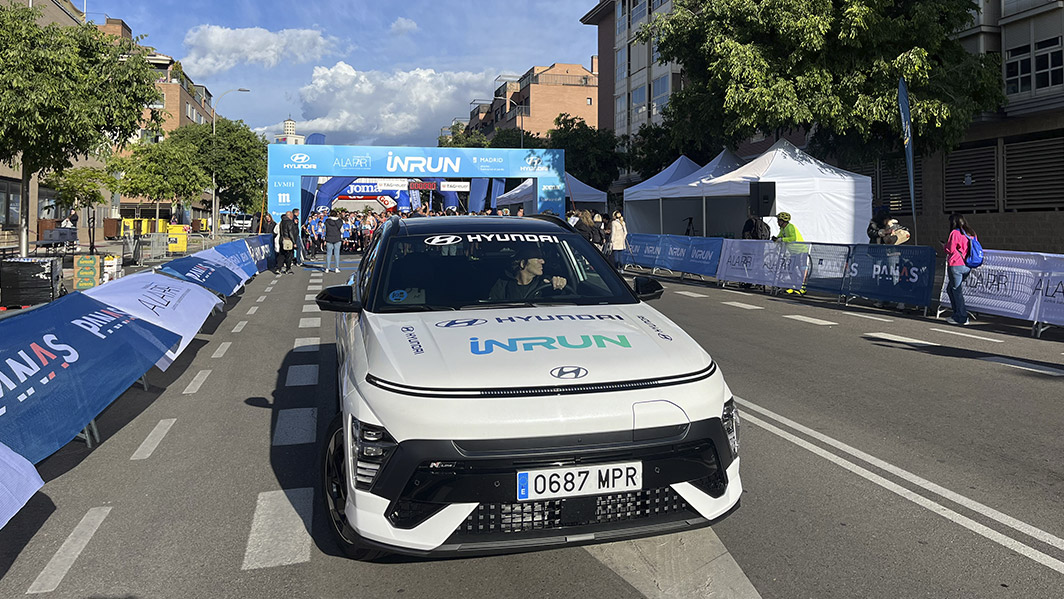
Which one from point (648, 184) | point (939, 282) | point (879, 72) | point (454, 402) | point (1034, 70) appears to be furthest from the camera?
point (648, 184)

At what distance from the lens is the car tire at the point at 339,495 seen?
11.0 feet

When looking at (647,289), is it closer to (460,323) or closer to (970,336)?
(460,323)

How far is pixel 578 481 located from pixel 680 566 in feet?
2.75

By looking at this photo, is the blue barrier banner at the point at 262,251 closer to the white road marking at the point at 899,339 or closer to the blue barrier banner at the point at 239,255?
the blue barrier banner at the point at 239,255

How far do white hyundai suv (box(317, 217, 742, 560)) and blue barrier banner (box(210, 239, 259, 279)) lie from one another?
1490cm

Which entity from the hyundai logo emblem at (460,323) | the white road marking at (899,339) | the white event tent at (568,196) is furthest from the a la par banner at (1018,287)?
the white event tent at (568,196)

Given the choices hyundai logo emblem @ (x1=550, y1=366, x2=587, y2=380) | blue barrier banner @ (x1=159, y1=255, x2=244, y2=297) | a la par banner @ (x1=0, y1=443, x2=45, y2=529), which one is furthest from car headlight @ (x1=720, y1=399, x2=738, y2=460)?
blue barrier banner @ (x1=159, y1=255, x2=244, y2=297)

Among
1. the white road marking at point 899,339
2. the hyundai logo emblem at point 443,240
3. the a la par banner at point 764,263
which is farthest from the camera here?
the a la par banner at point 764,263

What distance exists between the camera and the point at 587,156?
1957 inches

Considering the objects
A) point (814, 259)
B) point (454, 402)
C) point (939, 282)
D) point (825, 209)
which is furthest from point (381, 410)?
point (825, 209)

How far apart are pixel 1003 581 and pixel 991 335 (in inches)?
363

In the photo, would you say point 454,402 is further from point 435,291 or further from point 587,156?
point 587,156

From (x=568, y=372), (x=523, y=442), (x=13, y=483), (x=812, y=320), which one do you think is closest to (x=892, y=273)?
(x=812, y=320)

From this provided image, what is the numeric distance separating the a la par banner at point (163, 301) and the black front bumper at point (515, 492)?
5.27 metres
